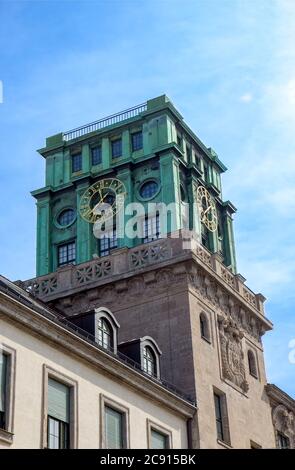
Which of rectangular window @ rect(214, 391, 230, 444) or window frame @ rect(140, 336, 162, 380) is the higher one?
window frame @ rect(140, 336, 162, 380)

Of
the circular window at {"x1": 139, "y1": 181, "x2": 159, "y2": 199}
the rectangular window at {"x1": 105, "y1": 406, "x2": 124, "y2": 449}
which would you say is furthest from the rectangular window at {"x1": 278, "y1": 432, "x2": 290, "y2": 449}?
the rectangular window at {"x1": 105, "y1": 406, "x2": 124, "y2": 449}

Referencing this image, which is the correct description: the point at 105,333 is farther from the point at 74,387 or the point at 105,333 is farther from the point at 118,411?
the point at 74,387

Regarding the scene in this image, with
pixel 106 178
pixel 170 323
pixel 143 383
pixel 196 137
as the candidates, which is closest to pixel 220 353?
pixel 170 323

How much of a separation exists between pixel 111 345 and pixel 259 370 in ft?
44.7

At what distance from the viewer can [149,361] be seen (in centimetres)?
4297

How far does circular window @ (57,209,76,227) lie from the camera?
58062 mm

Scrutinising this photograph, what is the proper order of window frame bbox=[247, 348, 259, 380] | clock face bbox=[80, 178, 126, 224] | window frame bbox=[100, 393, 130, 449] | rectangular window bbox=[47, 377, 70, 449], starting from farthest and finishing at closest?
clock face bbox=[80, 178, 126, 224] → window frame bbox=[247, 348, 259, 380] → window frame bbox=[100, 393, 130, 449] → rectangular window bbox=[47, 377, 70, 449]

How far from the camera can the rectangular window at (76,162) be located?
6025cm

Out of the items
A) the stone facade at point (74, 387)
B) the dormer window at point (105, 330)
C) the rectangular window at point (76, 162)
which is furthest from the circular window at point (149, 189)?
the stone facade at point (74, 387)

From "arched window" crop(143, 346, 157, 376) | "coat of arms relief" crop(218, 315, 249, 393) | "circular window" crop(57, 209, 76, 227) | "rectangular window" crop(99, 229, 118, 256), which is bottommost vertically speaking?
"arched window" crop(143, 346, 157, 376)

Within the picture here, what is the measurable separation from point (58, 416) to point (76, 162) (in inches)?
1128

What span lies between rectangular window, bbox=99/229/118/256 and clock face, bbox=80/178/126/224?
3.14ft

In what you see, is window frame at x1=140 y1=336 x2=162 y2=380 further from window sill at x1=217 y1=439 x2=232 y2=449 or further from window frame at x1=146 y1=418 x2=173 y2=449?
window sill at x1=217 y1=439 x2=232 y2=449
